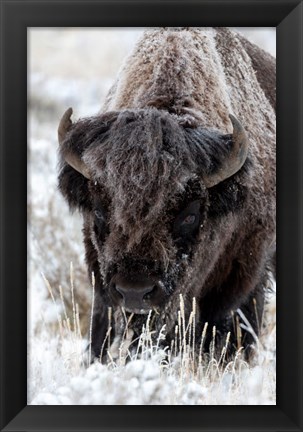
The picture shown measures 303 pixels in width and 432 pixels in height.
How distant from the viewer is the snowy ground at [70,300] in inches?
149

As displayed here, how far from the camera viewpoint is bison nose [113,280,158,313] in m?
3.79

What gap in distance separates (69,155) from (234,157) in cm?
84

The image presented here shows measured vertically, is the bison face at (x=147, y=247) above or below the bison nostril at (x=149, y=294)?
above

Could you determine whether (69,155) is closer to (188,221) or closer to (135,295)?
(188,221)

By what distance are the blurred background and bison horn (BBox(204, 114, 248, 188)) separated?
0.53m

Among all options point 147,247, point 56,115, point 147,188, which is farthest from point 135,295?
point 56,115

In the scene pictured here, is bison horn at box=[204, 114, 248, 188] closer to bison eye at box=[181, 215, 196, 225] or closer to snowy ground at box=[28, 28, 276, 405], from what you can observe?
bison eye at box=[181, 215, 196, 225]

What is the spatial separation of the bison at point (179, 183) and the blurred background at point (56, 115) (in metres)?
0.35

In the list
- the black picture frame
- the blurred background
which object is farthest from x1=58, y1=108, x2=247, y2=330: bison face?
the blurred background

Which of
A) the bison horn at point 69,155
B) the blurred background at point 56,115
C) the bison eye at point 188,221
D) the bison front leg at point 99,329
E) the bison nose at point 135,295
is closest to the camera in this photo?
the bison nose at point 135,295

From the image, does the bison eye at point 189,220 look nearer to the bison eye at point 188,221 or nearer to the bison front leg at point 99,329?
the bison eye at point 188,221

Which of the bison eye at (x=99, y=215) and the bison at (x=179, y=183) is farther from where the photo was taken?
the bison eye at (x=99, y=215)
